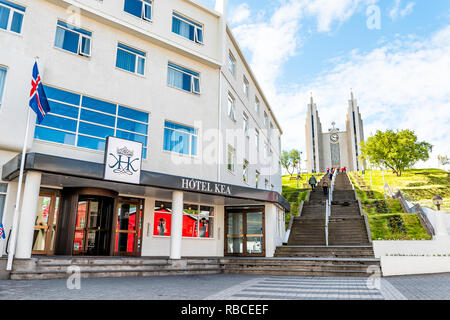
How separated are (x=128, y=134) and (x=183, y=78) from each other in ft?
13.6

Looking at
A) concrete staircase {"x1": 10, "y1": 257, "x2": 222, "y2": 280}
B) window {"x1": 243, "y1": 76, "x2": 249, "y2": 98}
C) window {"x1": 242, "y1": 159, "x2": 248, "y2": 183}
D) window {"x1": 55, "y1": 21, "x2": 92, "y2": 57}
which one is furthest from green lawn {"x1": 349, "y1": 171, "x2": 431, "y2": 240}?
window {"x1": 55, "y1": 21, "x2": 92, "y2": 57}

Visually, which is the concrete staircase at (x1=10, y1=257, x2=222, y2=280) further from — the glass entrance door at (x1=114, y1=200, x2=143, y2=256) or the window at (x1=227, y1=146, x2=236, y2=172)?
the window at (x1=227, y1=146, x2=236, y2=172)

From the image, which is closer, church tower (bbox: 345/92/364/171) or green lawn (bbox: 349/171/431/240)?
green lawn (bbox: 349/171/431/240)

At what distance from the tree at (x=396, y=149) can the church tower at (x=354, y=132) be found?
39.6 metres

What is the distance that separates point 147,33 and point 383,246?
13435mm

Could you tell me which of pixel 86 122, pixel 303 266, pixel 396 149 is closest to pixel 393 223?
pixel 303 266

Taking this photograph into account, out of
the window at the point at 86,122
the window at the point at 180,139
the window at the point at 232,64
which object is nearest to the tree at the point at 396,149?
the window at the point at 232,64

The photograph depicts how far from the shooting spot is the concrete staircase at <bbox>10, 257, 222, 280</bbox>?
959 cm

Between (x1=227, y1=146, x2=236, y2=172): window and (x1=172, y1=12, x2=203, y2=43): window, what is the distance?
5.76 metres

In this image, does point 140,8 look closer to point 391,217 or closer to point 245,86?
point 245,86

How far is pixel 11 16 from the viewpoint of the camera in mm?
12242

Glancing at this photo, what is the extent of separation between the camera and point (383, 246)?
14523 millimetres
